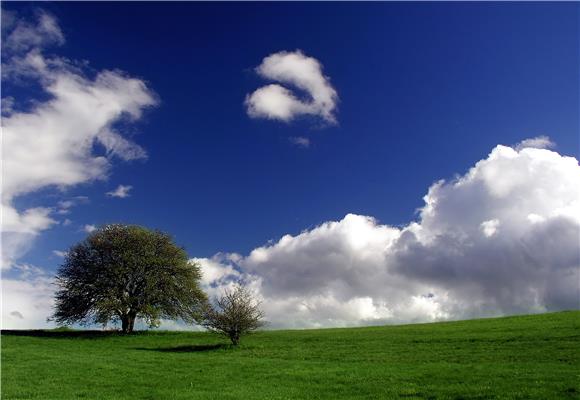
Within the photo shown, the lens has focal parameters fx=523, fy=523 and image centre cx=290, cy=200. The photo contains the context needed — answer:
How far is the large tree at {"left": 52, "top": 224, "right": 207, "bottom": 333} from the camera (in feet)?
242

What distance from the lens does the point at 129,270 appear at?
7475 cm

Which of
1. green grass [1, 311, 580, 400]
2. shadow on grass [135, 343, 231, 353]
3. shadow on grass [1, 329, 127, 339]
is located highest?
shadow on grass [1, 329, 127, 339]

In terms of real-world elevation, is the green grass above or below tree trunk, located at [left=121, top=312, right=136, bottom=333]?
below

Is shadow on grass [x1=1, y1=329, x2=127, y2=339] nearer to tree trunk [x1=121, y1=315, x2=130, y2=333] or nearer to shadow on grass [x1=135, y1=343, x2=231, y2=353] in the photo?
tree trunk [x1=121, y1=315, x2=130, y2=333]

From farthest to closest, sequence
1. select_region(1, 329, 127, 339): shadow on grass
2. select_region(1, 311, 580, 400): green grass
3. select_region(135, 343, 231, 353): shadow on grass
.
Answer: select_region(1, 329, 127, 339): shadow on grass → select_region(135, 343, 231, 353): shadow on grass → select_region(1, 311, 580, 400): green grass

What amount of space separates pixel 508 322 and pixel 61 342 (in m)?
54.6

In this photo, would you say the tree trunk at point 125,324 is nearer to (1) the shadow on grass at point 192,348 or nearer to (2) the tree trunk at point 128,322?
(2) the tree trunk at point 128,322

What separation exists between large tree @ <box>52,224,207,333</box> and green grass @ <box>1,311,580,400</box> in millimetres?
11991

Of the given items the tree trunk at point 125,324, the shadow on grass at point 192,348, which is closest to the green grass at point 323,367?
the shadow on grass at point 192,348

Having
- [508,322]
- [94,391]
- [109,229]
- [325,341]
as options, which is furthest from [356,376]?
[109,229]

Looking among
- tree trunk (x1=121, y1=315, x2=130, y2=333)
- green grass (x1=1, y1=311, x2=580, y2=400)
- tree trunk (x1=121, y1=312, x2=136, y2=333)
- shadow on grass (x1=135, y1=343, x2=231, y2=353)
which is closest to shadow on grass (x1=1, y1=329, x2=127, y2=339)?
tree trunk (x1=121, y1=315, x2=130, y2=333)

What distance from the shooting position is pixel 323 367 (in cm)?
3903

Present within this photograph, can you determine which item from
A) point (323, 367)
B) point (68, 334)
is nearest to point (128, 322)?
point (68, 334)

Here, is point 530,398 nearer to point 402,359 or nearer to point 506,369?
point 506,369
